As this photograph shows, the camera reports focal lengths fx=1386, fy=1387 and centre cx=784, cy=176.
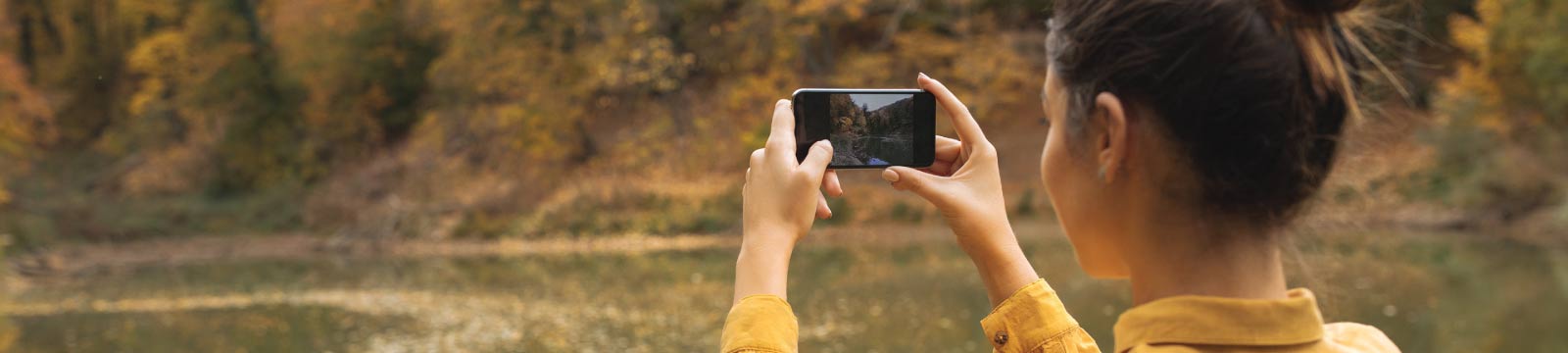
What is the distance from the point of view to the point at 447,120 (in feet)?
87.0

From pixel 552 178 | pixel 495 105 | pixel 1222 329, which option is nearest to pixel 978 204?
pixel 1222 329

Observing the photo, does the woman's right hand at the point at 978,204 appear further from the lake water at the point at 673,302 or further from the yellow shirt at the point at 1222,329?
the lake water at the point at 673,302

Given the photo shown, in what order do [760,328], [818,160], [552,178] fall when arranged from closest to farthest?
[760,328]
[818,160]
[552,178]

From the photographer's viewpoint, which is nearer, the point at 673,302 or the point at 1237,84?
the point at 1237,84

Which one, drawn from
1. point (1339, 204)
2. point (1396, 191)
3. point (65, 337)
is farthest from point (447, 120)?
point (1339, 204)

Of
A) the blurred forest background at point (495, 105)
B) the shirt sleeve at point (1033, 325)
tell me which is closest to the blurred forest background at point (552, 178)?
the blurred forest background at point (495, 105)

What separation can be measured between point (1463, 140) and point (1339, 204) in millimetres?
17010

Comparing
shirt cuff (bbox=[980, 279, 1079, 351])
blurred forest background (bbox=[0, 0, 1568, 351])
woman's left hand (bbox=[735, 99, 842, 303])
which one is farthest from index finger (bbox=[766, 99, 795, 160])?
blurred forest background (bbox=[0, 0, 1568, 351])

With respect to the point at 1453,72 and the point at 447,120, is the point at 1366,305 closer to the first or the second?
the point at 1453,72

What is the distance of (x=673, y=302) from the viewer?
503 inches

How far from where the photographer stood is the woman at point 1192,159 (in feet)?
2.90

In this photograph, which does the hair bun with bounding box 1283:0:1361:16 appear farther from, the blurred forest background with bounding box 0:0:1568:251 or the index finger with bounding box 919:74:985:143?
the blurred forest background with bounding box 0:0:1568:251

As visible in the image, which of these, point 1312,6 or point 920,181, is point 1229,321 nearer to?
point 1312,6

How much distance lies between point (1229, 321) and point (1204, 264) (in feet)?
0.21
